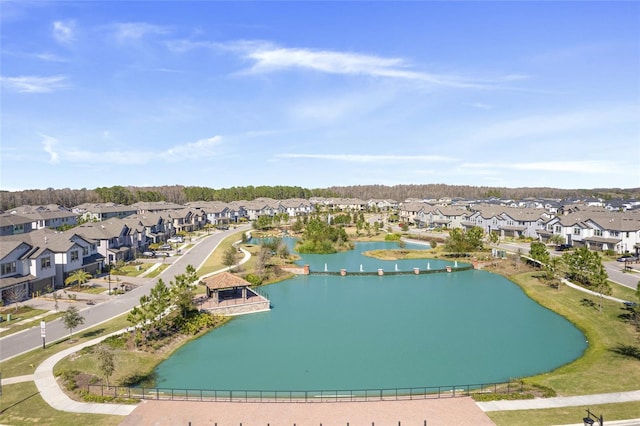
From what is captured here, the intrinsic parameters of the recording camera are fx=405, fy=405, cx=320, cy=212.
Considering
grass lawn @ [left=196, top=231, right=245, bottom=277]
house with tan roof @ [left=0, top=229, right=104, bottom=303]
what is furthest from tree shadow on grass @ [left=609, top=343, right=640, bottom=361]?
house with tan roof @ [left=0, top=229, right=104, bottom=303]

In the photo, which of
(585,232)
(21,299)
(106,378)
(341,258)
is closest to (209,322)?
(106,378)

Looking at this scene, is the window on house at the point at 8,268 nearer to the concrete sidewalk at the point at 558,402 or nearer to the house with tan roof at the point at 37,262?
the house with tan roof at the point at 37,262

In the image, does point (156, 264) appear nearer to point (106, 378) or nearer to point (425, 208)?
point (106, 378)

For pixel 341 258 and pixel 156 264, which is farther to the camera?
pixel 341 258

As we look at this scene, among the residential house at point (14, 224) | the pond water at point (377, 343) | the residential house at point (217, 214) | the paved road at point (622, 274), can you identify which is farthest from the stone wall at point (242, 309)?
the residential house at point (217, 214)

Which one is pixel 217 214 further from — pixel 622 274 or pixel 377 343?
pixel 622 274

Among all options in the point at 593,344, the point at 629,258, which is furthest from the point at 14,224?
the point at 629,258

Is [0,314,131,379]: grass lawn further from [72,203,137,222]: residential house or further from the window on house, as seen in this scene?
[72,203,137,222]: residential house
